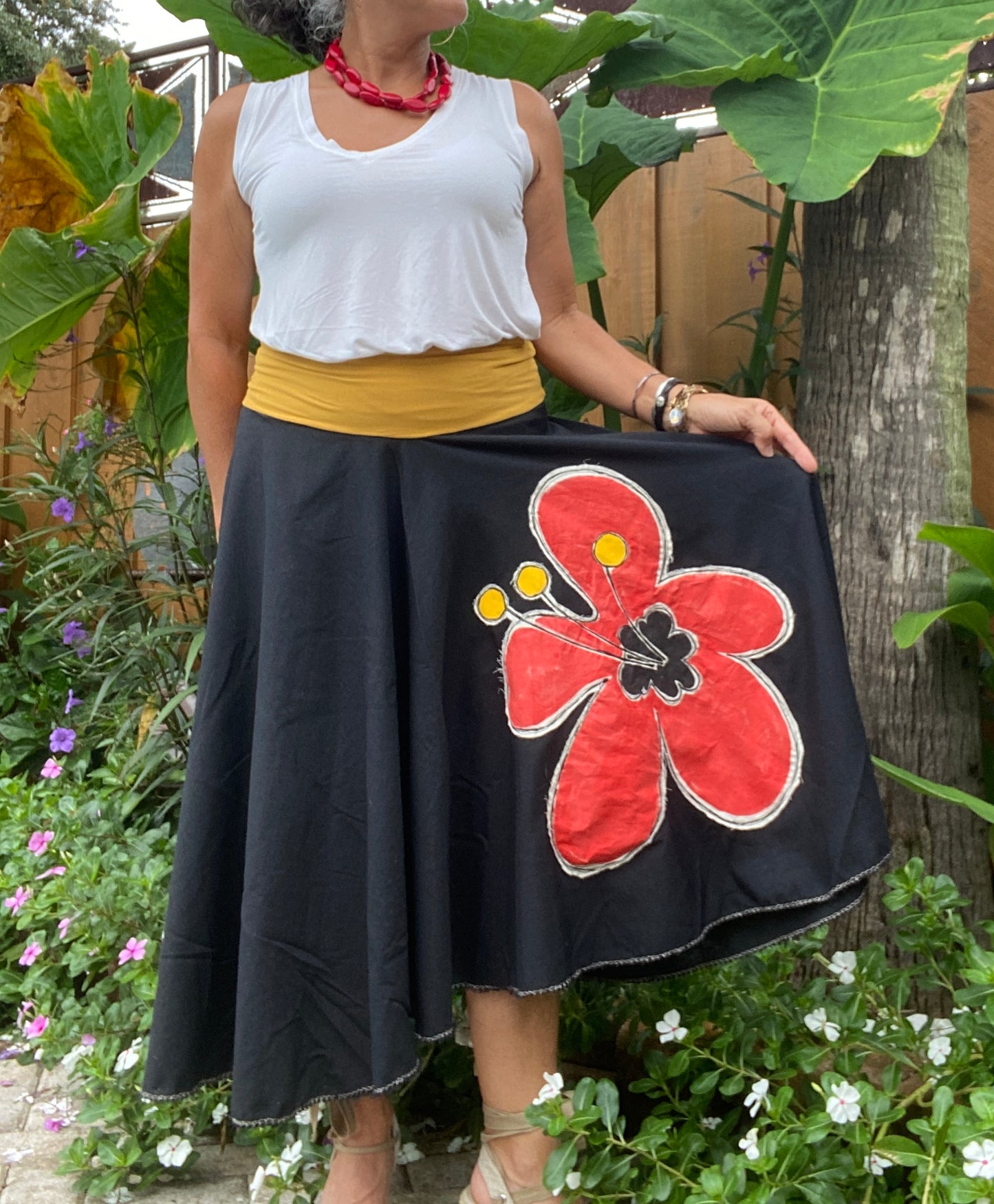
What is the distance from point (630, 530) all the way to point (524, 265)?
34 cm

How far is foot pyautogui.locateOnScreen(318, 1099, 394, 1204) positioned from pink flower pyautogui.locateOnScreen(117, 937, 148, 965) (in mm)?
456

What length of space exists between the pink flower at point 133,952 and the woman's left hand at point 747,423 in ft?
3.54

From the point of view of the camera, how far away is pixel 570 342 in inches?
54.0

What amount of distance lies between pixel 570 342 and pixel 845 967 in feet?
2.81

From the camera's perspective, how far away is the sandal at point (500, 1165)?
1.27 metres

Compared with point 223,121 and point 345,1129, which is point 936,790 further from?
point 223,121

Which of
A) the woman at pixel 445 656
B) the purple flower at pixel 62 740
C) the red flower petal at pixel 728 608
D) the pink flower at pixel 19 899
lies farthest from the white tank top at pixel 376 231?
the purple flower at pixel 62 740

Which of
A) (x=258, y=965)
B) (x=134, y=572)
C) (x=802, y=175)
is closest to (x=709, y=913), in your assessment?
(x=258, y=965)

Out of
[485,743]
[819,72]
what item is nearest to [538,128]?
[819,72]

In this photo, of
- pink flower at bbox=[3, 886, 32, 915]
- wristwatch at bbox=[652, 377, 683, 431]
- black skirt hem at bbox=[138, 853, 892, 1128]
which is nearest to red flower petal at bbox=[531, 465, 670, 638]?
wristwatch at bbox=[652, 377, 683, 431]

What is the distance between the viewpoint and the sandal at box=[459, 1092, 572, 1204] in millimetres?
1274

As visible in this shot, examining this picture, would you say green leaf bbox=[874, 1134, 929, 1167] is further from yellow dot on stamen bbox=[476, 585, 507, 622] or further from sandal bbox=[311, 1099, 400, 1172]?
yellow dot on stamen bbox=[476, 585, 507, 622]

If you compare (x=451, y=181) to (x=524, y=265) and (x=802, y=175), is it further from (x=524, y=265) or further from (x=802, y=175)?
(x=802, y=175)

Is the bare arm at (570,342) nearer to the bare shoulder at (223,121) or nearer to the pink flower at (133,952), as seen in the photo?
the bare shoulder at (223,121)
